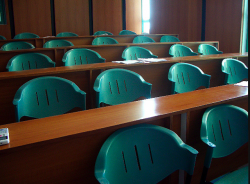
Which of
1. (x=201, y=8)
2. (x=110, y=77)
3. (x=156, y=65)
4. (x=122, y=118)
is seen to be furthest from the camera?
(x=201, y=8)

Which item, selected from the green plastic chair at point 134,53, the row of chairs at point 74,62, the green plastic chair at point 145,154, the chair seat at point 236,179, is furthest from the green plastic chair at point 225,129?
the green plastic chair at point 134,53

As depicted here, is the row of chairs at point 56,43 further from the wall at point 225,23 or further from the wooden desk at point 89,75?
the wooden desk at point 89,75

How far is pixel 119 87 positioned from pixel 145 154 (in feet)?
3.67

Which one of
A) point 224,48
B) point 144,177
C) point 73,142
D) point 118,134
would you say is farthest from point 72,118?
point 224,48

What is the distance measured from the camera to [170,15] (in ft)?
26.8

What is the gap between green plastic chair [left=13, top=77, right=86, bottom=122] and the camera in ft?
5.78

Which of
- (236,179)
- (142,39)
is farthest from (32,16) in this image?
(236,179)

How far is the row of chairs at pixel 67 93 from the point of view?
1.77 m

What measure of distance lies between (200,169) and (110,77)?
1024 millimetres

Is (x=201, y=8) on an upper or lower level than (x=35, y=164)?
upper

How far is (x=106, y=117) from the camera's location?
1.22 metres

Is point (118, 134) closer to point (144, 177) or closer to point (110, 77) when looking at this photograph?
point (144, 177)

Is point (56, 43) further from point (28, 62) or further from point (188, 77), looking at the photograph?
point (188, 77)

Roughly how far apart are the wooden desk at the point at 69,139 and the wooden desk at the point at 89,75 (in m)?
1.12
